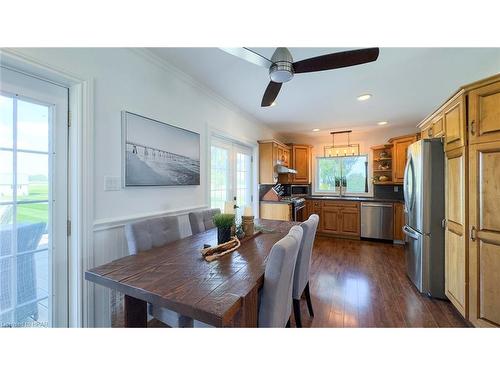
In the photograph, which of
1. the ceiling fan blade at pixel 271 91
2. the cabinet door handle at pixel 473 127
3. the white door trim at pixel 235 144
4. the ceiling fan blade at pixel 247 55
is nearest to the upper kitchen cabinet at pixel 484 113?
the cabinet door handle at pixel 473 127

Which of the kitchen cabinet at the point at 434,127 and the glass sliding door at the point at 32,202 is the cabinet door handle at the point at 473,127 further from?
the glass sliding door at the point at 32,202

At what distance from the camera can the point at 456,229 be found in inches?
76.9

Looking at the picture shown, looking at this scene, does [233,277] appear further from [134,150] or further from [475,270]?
[475,270]

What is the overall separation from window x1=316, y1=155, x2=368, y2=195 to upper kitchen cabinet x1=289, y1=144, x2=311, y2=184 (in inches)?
17.6

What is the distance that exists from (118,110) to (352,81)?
8.32 feet

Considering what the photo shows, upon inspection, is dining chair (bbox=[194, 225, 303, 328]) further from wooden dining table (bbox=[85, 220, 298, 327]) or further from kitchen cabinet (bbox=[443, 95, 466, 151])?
kitchen cabinet (bbox=[443, 95, 466, 151])

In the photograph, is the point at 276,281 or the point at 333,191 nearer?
the point at 276,281

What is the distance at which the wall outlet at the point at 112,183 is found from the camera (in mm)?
1654

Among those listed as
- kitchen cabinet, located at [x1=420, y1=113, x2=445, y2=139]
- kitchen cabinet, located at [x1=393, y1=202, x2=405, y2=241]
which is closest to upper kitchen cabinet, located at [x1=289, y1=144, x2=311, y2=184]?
kitchen cabinet, located at [x1=393, y1=202, x2=405, y2=241]

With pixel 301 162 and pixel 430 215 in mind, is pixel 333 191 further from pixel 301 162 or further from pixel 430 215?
pixel 430 215
